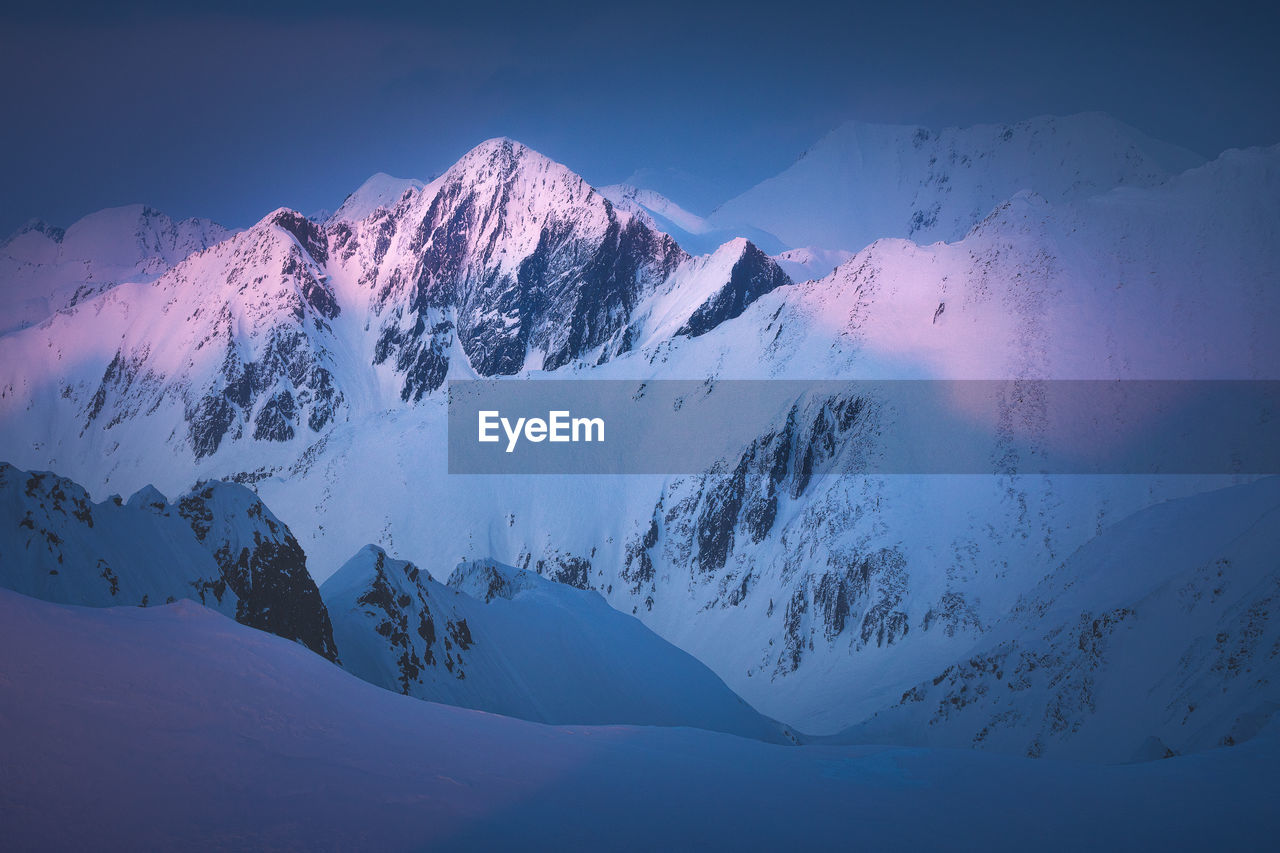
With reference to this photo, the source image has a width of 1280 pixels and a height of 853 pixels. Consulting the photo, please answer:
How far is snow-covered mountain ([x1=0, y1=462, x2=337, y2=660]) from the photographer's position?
2847 cm

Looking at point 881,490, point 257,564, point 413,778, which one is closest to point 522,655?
point 257,564

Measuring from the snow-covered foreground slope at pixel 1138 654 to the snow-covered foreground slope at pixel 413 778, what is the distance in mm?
16098

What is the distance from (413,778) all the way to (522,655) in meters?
40.4

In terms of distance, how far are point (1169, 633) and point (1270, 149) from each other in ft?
326

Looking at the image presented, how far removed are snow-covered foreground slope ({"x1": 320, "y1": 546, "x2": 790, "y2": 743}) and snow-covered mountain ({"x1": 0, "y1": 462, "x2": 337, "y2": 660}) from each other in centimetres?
489

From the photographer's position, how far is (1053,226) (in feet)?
394

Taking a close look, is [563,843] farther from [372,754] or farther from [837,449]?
[837,449]

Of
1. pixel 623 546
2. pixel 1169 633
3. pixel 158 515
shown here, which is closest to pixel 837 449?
pixel 623 546

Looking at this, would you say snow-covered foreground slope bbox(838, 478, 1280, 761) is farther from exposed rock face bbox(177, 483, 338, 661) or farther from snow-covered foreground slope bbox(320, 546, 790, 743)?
exposed rock face bbox(177, 483, 338, 661)

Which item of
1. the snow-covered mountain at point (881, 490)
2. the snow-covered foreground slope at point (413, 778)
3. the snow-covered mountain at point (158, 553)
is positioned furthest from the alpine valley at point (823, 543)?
the snow-covered foreground slope at point (413, 778)

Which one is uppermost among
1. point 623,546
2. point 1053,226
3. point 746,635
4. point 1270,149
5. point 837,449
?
point 1270,149

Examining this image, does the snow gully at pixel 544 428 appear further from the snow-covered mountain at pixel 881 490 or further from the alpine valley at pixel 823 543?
the alpine valley at pixel 823 543

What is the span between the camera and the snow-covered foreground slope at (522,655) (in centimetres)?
4272

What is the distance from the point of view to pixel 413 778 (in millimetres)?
13273
